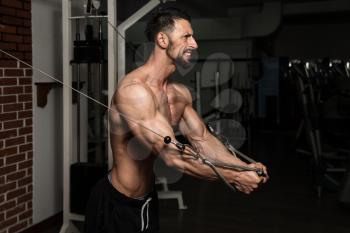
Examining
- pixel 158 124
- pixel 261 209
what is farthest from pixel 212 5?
pixel 158 124

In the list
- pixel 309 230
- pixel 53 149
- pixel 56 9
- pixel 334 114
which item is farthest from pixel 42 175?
pixel 334 114

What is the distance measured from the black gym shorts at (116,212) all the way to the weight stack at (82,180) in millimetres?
878

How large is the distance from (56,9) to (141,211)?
169cm

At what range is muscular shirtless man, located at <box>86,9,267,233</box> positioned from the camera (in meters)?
0.95

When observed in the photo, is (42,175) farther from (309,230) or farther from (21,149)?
(309,230)

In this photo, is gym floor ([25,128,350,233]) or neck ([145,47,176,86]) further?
gym floor ([25,128,350,233])

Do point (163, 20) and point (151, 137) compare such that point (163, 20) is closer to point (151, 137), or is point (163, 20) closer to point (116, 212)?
point (151, 137)

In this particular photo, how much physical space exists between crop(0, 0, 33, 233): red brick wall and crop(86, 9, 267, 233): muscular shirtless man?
0.99 metres

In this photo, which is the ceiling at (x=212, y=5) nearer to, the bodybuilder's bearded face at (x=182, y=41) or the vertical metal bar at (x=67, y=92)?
the vertical metal bar at (x=67, y=92)

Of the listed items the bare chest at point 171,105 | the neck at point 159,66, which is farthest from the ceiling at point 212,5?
the neck at point 159,66

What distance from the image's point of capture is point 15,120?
224cm

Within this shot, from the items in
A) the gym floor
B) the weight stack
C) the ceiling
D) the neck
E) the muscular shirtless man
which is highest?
the ceiling

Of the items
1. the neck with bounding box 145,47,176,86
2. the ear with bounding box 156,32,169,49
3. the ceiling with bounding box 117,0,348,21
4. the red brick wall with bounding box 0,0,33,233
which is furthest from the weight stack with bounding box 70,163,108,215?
the ceiling with bounding box 117,0,348,21

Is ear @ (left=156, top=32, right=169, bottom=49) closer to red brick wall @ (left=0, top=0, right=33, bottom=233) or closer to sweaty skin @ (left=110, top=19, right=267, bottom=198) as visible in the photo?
sweaty skin @ (left=110, top=19, right=267, bottom=198)
